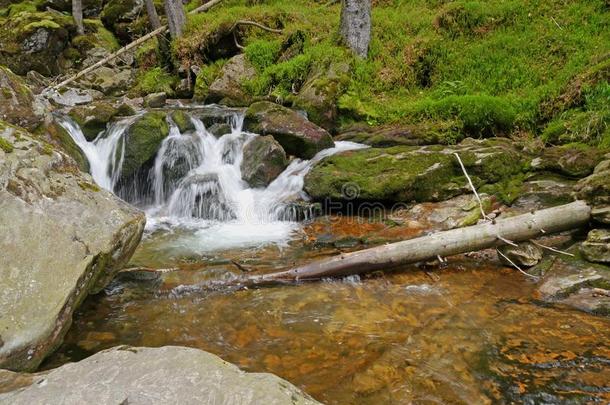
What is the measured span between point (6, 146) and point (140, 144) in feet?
15.9

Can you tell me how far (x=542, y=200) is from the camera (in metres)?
6.38

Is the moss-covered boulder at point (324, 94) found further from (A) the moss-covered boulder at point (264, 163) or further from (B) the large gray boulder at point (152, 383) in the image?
(B) the large gray boulder at point (152, 383)

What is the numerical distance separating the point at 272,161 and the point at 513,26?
288 inches

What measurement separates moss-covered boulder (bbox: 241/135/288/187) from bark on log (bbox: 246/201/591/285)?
359 cm

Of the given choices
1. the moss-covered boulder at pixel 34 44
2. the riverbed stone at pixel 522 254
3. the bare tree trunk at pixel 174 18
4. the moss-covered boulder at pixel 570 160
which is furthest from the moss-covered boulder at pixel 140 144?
the moss-covered boulder at pixel 34 44

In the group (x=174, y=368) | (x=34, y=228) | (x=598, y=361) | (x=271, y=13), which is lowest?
(x=598, y=361)

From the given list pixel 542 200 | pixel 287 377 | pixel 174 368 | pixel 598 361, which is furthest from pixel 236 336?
pixel 542 200

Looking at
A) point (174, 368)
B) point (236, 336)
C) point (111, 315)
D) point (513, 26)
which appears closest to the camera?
point (174, 368)

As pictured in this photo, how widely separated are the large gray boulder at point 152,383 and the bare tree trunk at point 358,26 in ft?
35.1

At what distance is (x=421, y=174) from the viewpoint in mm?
7336

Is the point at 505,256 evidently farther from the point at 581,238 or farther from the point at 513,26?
the point at 513,26

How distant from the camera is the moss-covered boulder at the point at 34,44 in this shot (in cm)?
1688

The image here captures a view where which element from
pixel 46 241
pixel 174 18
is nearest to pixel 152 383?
pixel 46 241

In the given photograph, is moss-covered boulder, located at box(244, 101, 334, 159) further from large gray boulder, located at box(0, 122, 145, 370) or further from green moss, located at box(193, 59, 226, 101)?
large gray boulder, located at box(0, 122, 145, 370)
